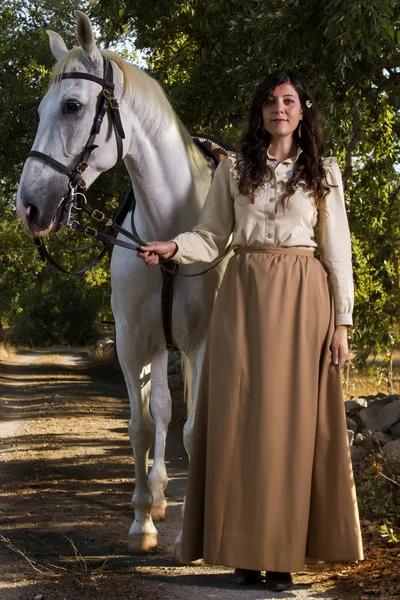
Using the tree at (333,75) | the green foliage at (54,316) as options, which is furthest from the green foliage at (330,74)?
the green foliage at (54,316)

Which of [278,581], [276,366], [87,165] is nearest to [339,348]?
[276,366]

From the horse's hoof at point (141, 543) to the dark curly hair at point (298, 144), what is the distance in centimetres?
190

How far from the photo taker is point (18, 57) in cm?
1453

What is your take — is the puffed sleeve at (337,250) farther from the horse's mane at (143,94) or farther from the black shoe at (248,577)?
the black shoe at (248,577)

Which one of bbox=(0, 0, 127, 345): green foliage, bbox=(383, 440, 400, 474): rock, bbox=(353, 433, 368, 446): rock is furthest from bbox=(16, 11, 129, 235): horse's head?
bbox=(0, 0, 127, 345): green foliage

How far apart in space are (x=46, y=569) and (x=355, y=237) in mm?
5975

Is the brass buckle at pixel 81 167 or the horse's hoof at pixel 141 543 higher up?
the brass buckle at pixel 81 167

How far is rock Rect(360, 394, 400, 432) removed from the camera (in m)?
6.51

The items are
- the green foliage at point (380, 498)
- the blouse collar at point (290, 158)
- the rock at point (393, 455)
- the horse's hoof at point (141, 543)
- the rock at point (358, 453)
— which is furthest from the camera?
the rock at point (358, 453)

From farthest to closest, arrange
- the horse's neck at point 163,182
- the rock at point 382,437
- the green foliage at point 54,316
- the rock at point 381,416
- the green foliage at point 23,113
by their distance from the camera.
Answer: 1. the green foliage at point 54,316
2. the green foliage at point 23,113
3. the rock at point 381,416
4. the rock at point 382,437
5. the horse's neck at point 163,182

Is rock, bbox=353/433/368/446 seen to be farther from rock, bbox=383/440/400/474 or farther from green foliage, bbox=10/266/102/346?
green foliage, bbox=10/266/102/346

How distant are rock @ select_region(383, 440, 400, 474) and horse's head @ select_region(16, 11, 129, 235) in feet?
9.08

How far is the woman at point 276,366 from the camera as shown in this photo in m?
3.27

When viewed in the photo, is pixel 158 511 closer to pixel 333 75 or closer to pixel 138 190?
pixel 138 190
